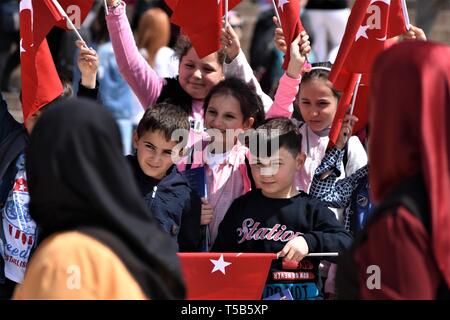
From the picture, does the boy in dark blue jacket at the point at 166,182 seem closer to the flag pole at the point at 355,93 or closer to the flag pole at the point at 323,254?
the flag pole at the point at 323,254

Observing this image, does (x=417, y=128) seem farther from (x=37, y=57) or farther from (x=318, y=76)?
(x=37, y=57)

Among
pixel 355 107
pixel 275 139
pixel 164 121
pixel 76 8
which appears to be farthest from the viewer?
pixel 76 8

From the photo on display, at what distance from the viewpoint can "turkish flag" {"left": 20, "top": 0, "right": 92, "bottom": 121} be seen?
20.6ft

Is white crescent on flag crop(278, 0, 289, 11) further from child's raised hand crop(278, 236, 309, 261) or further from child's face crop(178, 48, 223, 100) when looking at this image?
child's raised hand crop(278, 236, 309, 261)

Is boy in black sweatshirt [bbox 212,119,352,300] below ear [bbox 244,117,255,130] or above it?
below

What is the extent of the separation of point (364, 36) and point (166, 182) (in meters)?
1.44

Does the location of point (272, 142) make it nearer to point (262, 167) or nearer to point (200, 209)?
point (262, 167)

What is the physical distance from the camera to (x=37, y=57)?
6.45 metres

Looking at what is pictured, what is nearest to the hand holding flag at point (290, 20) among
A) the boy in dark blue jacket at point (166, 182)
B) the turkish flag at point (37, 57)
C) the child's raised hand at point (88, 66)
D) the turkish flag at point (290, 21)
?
the turkish flag at point (290, 21)

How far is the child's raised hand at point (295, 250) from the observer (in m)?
5.47

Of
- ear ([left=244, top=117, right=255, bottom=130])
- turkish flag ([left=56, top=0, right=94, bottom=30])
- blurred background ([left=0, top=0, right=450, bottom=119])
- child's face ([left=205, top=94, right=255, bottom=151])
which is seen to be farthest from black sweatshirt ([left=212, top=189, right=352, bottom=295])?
blurred background ([left=0, top=0, right=450, bottom=119])

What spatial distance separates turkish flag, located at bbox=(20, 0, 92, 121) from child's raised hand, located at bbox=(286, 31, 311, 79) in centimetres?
134

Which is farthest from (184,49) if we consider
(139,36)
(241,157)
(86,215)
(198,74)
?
(139,36)

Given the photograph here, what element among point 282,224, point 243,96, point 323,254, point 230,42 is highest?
point 230,42
